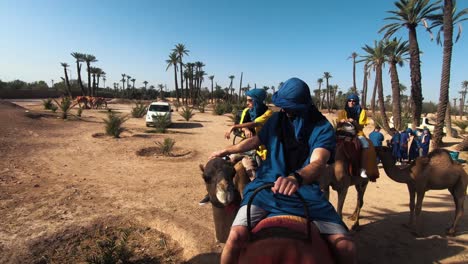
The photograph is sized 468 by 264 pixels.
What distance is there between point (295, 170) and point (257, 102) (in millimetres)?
2201

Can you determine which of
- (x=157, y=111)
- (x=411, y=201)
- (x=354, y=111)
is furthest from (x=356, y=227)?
(x=157, y=111)

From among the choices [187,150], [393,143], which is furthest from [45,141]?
[393,143]

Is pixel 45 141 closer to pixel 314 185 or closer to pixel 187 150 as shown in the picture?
pixel 187 150

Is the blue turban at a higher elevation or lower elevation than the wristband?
higher

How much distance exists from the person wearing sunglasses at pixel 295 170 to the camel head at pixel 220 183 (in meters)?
0.12

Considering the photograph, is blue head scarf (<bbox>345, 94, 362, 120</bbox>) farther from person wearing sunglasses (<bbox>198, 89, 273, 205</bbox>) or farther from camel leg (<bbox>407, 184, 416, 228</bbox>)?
person wearing sunglasses (<bbox>198, 89, 273, 205</bbox>)

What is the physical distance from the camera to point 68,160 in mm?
9117

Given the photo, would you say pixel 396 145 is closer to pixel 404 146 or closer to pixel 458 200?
pixel 404 146

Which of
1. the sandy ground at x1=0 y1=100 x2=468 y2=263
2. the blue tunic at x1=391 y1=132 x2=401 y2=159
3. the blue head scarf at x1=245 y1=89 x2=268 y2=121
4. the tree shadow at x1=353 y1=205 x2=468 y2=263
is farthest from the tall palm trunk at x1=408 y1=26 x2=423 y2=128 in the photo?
the blue head scarf at x1=245 y1=89 x2=268 y2=121

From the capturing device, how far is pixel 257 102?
4422 mm

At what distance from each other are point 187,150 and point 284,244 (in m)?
10.2

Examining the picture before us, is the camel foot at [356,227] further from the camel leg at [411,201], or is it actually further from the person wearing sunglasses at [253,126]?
the person wearing sunglasses at [253,126]

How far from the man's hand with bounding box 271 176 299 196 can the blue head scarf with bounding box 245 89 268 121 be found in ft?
8.96

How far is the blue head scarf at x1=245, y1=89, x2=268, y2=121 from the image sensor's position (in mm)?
4406
